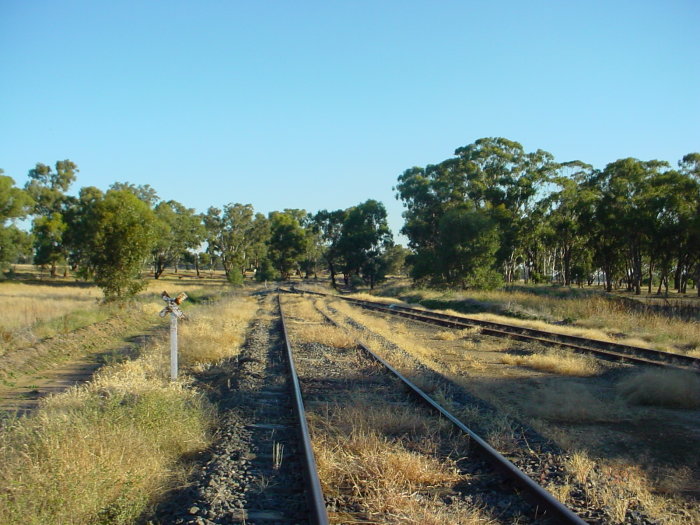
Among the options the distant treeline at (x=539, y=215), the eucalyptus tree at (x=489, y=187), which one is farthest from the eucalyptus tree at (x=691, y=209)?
the eucalyptus tree at (x=489, y=187)

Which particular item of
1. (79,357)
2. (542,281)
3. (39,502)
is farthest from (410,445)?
(542,281)

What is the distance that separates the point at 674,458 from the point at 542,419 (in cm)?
189

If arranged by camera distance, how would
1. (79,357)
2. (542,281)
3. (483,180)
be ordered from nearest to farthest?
(79,357) → (483,180) → (542,281)

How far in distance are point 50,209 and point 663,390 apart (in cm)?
8612

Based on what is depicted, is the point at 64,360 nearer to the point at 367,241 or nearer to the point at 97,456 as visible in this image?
the point at 97,456

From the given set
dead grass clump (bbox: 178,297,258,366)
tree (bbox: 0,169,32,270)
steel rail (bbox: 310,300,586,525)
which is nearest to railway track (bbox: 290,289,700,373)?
steel rail (bbox: 310,300,586,525)

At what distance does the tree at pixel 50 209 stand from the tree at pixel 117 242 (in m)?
53.5

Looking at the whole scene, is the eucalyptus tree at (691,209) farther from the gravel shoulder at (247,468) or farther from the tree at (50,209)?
the tree at (50,209)

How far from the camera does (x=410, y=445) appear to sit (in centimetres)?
Result: 610

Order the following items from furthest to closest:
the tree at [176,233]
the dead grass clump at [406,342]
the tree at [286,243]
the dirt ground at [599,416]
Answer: the tree at [286,243] → the tree at [176,233] → the dead grass clump at [406,342] → the dirt ground at [599,416]

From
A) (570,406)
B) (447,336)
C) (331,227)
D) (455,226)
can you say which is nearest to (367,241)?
(331,227)

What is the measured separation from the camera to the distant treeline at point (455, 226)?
26156mm

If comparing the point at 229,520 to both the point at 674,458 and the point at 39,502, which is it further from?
the point at 674,458

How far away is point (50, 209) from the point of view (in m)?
79.2
